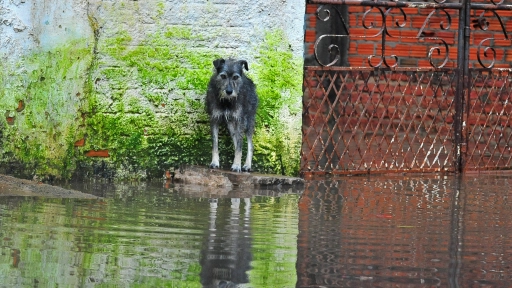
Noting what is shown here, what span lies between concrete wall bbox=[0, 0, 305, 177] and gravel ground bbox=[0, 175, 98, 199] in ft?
2.46

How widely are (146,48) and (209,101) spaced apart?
24.4 inches

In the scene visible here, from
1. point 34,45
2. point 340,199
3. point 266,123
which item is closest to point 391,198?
point 340,199

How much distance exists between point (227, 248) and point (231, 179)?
9.48 ft

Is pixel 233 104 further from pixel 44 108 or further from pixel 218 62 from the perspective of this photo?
pixel 44 108

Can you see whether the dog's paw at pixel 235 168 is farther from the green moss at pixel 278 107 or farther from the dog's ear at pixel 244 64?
the dog's ear at pixel 244 64

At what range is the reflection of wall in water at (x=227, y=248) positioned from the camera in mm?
4246

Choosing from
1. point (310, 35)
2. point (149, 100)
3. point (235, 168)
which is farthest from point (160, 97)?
point (310, 35)

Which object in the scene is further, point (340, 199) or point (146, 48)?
point (146, 48)

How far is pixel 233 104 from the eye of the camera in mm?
7996

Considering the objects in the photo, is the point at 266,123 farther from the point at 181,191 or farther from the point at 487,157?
the point at 487,157

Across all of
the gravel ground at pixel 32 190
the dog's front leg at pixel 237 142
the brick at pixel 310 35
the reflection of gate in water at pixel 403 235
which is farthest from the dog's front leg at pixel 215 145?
the brick at pixel 310 35

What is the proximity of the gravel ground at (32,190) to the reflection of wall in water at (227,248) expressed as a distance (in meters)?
0.98

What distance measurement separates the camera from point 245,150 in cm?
834

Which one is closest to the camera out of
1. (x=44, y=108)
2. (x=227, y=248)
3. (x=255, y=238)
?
(x=227, y=248)
